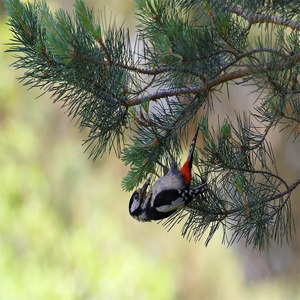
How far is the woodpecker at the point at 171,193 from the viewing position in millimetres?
932

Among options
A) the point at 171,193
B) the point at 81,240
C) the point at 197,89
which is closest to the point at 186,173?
the point at 171,193

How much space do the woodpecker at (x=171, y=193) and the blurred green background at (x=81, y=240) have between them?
212 centimetres

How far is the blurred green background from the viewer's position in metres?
3.12

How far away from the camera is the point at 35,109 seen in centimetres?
347

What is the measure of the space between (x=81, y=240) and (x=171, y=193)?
2.33 metres

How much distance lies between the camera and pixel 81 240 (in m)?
3.18

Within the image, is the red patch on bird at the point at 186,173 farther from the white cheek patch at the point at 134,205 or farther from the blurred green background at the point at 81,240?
the blurred green background at the point at 81,240

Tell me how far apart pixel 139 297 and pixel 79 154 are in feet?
3.25

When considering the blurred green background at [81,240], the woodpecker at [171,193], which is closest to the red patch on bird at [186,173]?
the woodpecker at [171,193]

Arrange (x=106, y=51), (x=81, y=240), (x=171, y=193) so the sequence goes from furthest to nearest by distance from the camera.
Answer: (x=81, y=240) < (x=171, y=193) < (x=106, y=51)

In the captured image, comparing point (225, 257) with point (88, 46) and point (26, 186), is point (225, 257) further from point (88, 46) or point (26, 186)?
point (88, 46)

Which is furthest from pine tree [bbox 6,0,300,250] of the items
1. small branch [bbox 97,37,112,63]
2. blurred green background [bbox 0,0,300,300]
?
blurred green background [bbox 0,0,300,300]

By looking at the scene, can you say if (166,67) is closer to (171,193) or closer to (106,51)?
(106,51)

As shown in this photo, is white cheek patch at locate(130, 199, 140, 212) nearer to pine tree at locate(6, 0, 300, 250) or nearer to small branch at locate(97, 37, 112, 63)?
pine tree at locate(6, 0, 300, 250)
